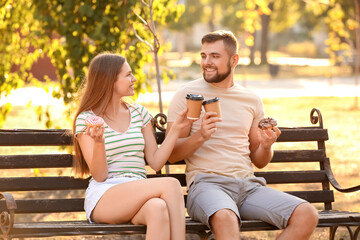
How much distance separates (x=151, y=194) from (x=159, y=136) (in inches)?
39.1

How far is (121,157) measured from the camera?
436 centimetres

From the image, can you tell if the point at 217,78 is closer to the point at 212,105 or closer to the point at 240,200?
the point at 212,105

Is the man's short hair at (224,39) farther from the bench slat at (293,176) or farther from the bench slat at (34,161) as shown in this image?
the bench slat at (34,161)

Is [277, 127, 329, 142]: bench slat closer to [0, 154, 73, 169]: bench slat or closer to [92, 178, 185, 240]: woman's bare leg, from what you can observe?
[92, 178, 185, 240]: woman's bare leg

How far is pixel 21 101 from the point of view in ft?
63.1

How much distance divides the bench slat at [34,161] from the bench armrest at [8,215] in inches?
17.7

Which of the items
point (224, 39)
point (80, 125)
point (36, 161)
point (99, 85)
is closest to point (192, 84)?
point (224, 39)

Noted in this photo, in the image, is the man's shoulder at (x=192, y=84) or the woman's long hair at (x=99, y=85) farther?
the man's shoulder at (x=192, y=84)

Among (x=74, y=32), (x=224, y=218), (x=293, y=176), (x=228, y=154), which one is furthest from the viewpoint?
(x=74, y=32)

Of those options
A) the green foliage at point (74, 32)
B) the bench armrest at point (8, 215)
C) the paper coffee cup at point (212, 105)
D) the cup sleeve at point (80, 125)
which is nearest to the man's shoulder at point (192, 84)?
the paper coffee cup at point (212, 105)

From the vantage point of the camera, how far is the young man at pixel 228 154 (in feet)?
13.6

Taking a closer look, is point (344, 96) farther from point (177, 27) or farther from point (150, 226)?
point (177, 27)

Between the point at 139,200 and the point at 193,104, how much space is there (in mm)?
645

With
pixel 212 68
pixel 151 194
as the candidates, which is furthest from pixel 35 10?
pixel 151 194
